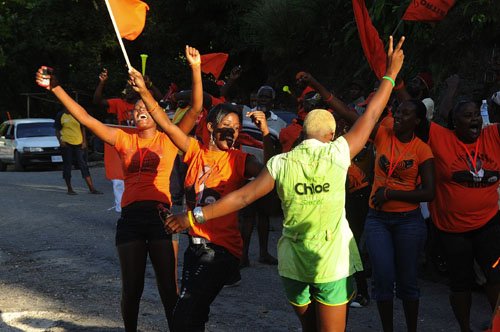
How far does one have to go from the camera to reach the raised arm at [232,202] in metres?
4.66

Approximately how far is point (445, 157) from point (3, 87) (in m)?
36.4

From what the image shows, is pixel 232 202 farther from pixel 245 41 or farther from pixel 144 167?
pixel 245 41

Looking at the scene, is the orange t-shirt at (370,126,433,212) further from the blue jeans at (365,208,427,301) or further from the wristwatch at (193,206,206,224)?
the wristwatch at (193,206,206,224)

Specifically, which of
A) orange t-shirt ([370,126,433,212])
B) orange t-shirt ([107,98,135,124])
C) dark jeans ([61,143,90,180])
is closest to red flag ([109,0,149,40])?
orange t-shirt ([370,126,433,212])

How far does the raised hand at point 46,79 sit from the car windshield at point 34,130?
21.6m

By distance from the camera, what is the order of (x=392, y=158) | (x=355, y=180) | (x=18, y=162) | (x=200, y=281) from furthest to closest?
1. (x=18, y=162)
2. (x=355, y=180)
3. (x=392, y=158)
4. (x=200, y=281)

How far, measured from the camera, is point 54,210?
13.4 metres

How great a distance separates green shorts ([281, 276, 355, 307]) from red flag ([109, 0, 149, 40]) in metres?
2.81

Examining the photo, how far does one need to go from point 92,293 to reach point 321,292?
3631mm

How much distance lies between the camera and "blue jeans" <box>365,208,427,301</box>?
5934 mm

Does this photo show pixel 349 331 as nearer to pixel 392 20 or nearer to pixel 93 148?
pixel 392 20

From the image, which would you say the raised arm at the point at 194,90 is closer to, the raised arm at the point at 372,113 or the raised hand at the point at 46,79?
the raised hand at the point at 46,79

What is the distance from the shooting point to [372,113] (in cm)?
479

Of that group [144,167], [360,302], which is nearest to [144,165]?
[144,167]
